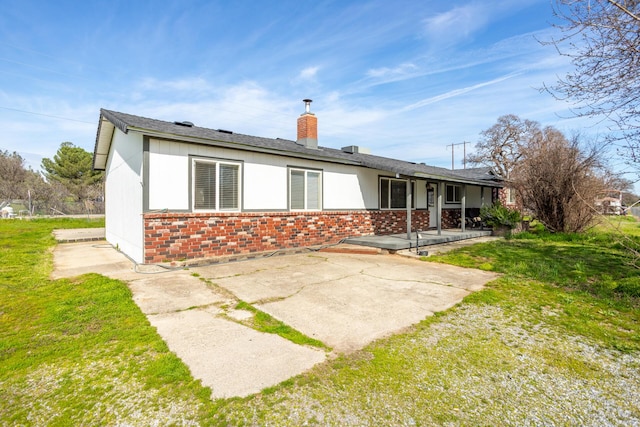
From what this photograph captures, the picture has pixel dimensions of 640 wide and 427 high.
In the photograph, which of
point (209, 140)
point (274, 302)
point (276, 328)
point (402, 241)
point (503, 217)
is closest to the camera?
point (276, 328)

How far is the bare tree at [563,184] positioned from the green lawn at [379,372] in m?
9.48

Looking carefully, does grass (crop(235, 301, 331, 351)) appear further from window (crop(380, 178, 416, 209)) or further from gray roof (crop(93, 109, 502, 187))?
window (crop(380, 178, 416, 209))

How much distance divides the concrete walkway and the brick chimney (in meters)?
5.73

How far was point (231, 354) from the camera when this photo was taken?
9.96 ft

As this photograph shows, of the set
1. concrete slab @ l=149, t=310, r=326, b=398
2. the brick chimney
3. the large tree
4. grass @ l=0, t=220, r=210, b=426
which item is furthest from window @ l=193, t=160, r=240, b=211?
the large tree

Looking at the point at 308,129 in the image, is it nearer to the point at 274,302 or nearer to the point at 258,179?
the point at 258,179

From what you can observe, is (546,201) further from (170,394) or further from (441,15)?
(170,394)

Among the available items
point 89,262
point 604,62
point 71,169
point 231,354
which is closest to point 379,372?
point 231,354

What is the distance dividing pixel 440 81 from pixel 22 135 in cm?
3024

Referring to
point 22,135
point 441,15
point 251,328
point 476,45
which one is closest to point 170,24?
point 441,15

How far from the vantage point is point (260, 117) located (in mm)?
26391

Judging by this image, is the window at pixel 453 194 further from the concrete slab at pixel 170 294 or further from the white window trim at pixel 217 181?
the concrete slab at pixel 170 294

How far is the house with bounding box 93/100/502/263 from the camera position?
7.24m

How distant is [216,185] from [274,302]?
443 cm
